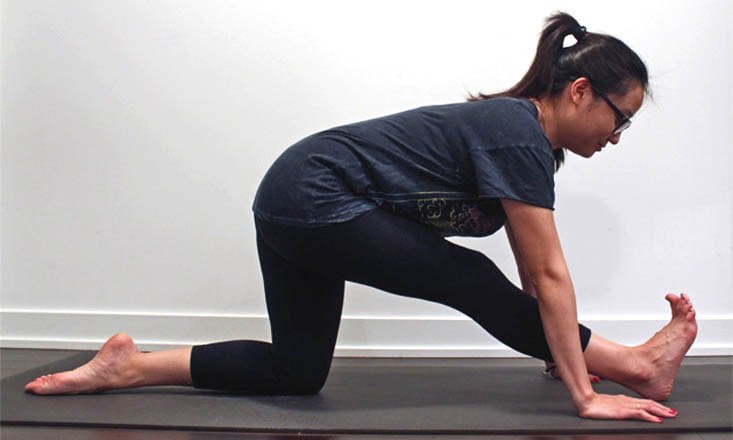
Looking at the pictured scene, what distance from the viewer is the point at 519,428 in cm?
139

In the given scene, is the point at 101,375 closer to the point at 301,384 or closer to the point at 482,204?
the point at 301,384

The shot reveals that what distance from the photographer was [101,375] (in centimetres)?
163

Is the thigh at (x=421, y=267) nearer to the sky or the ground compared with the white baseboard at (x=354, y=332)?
nearer to the sky

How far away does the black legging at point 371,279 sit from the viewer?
1454 mm

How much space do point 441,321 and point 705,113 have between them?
1099 millimetres

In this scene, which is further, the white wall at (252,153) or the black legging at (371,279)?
the white wall at (252,153)

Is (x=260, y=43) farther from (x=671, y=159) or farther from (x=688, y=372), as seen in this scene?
(x=688, y=372)

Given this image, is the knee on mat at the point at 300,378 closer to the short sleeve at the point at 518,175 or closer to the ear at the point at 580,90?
the short sleeve at the point at 518,175

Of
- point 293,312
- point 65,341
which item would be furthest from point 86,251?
point 293,312

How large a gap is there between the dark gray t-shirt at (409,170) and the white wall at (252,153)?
0.84m

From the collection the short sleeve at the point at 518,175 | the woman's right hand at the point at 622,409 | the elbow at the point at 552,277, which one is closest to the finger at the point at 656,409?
the woman's right hand at the point at 622,409

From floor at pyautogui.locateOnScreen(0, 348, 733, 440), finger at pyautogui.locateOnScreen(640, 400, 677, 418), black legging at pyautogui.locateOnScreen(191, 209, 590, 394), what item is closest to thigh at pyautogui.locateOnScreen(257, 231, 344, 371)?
black legging at pyautogui.locateOnScreen(191, 209, 590, 394)

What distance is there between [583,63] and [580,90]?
0.19 ft

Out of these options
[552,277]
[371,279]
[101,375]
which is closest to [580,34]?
[552,277]
